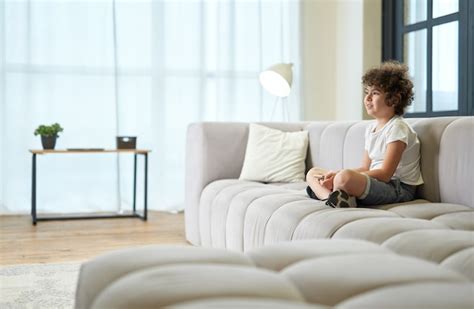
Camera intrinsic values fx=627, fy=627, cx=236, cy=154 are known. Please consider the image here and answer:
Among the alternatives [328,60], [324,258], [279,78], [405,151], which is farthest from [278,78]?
[324,258]

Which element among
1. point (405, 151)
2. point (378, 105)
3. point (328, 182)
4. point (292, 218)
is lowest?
point (292, 218)

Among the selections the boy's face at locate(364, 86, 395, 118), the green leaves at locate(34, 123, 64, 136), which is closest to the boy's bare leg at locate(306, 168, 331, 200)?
the boy's face at locate(364, 86, 395, 118)

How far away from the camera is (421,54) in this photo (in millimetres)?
4398

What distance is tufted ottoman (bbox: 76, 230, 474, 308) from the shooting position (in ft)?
3.33

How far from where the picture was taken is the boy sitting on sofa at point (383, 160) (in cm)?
226

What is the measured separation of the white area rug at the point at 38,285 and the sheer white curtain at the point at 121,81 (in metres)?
1.86

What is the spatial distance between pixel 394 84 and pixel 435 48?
1872 mm

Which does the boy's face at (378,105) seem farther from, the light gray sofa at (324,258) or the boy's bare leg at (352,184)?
the boy's bare leg at (352,184)

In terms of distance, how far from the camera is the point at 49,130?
4.24 m

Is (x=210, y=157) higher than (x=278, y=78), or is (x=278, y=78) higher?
(x=278, y=78)

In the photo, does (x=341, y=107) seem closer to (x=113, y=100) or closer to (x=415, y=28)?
(x=415, y=28)

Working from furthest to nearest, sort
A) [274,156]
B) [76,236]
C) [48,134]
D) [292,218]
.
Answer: [48,134], [76,236], [274,156], [292,218]

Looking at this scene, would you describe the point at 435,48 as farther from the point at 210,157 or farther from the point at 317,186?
the point at 317,186

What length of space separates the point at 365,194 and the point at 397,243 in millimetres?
718
